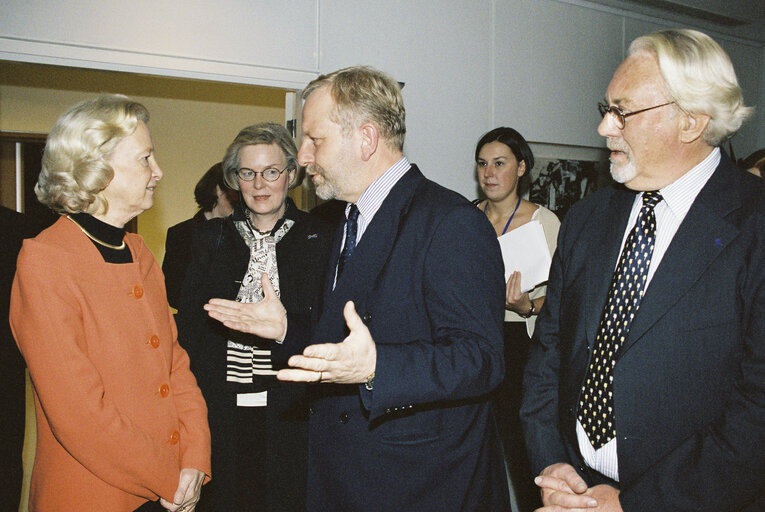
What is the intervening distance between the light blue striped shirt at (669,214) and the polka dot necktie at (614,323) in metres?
0.02

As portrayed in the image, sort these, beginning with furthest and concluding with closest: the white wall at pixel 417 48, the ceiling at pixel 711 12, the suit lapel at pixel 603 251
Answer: the ceiling at pixel 711 12 → the white wall at pixel 417 48 → the suit lapel at pixel 603 251

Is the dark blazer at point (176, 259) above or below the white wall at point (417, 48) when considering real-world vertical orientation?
below

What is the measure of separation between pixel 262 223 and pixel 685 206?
6.14 feet

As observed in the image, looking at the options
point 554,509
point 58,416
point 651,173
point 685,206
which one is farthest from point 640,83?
point 58,416

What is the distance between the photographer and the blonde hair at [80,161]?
5.41 feet

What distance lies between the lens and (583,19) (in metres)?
4.88

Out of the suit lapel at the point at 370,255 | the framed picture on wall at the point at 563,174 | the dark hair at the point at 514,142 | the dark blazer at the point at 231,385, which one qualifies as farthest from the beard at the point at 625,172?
the framed picture on wall at the point at 563,174

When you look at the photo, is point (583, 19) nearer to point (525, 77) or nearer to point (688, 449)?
point (525, 77)

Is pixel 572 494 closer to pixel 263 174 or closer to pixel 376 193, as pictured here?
pixel 376 193

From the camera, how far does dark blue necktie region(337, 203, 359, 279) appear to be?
1.80 meters

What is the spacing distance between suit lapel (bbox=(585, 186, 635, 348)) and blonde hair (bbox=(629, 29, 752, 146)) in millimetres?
293

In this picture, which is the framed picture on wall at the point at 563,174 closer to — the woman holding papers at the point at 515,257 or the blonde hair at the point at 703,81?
the woman holding papers at the point at 515,257

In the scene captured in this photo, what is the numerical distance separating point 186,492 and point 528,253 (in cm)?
209

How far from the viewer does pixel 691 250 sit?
1357 millimetres
